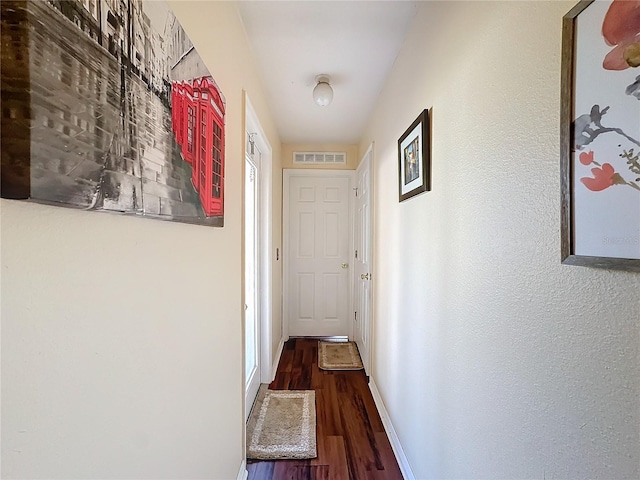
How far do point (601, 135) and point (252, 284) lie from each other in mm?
2183

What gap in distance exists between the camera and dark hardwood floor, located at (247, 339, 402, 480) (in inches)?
65.9

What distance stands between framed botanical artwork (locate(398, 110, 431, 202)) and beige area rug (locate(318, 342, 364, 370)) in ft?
6.16

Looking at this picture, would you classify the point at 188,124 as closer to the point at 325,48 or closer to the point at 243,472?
the point at 325,48

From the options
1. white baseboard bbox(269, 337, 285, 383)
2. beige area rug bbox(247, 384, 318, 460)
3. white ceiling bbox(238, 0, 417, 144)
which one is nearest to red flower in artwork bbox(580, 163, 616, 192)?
white ceiling bbox(238, 0, 417, 144)

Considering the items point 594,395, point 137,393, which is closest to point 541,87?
point 594,395

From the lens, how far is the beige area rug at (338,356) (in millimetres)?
2912

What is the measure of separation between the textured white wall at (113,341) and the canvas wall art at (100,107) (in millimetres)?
52

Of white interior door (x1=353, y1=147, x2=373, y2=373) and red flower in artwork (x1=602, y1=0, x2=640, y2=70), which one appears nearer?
red flower in artwork (x1=602, y1=0, x2=640, y2=70)

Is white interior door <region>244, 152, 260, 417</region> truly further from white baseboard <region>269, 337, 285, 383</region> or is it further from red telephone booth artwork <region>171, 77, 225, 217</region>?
red telephone booth artwork <region>171, 77, 225, 217</region>

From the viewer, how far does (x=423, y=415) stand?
1.40 meters

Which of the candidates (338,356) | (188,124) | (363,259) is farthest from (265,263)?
(188,124)

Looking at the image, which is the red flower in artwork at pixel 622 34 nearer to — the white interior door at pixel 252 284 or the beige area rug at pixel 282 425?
the white interior door at pixel 252 284

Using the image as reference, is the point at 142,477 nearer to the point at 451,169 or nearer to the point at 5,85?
the point at 5,85

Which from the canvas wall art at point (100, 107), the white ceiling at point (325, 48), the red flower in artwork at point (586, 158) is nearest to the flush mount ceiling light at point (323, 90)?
the white ceiling at point (325, 48)
